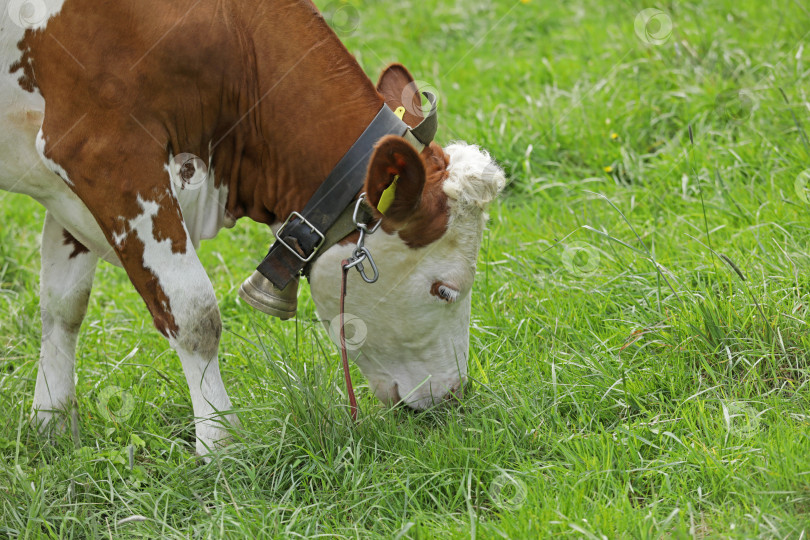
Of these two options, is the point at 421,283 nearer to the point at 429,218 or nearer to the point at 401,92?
the point at 429,218

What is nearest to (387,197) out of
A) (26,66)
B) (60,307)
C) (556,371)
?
(556,371)

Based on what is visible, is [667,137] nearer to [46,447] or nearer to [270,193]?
[270,193]

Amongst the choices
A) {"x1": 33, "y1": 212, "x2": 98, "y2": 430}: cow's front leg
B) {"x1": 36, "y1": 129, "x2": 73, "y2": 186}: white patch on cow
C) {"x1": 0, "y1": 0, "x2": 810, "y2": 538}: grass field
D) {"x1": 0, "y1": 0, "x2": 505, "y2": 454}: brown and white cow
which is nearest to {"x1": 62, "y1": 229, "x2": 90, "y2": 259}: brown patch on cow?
{"x1": 33, "y1": 212, "x2": 98, "y2": 430}: cow's front leg

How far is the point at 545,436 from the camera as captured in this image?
3.14 meters

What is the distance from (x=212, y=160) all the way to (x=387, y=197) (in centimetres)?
74

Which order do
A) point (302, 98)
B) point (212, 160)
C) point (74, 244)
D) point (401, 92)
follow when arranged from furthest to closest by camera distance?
point (74, 244) → point (401, 92) → point (212, 160) → point (302, 98)

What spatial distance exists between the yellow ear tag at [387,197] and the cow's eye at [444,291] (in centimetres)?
38

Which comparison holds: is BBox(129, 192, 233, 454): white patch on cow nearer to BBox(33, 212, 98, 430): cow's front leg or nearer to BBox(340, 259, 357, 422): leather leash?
BBox(340, 259, 357, 422): leather leash

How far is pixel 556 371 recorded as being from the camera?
3.54 m

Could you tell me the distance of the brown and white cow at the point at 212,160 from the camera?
3025 millimetres

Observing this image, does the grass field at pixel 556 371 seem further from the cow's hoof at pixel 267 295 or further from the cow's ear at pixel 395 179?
the cow's ear at pixel 395 179

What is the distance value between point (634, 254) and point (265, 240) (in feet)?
7.33

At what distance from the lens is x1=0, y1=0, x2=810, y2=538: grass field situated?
2.86 m

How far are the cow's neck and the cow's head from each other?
256mm
